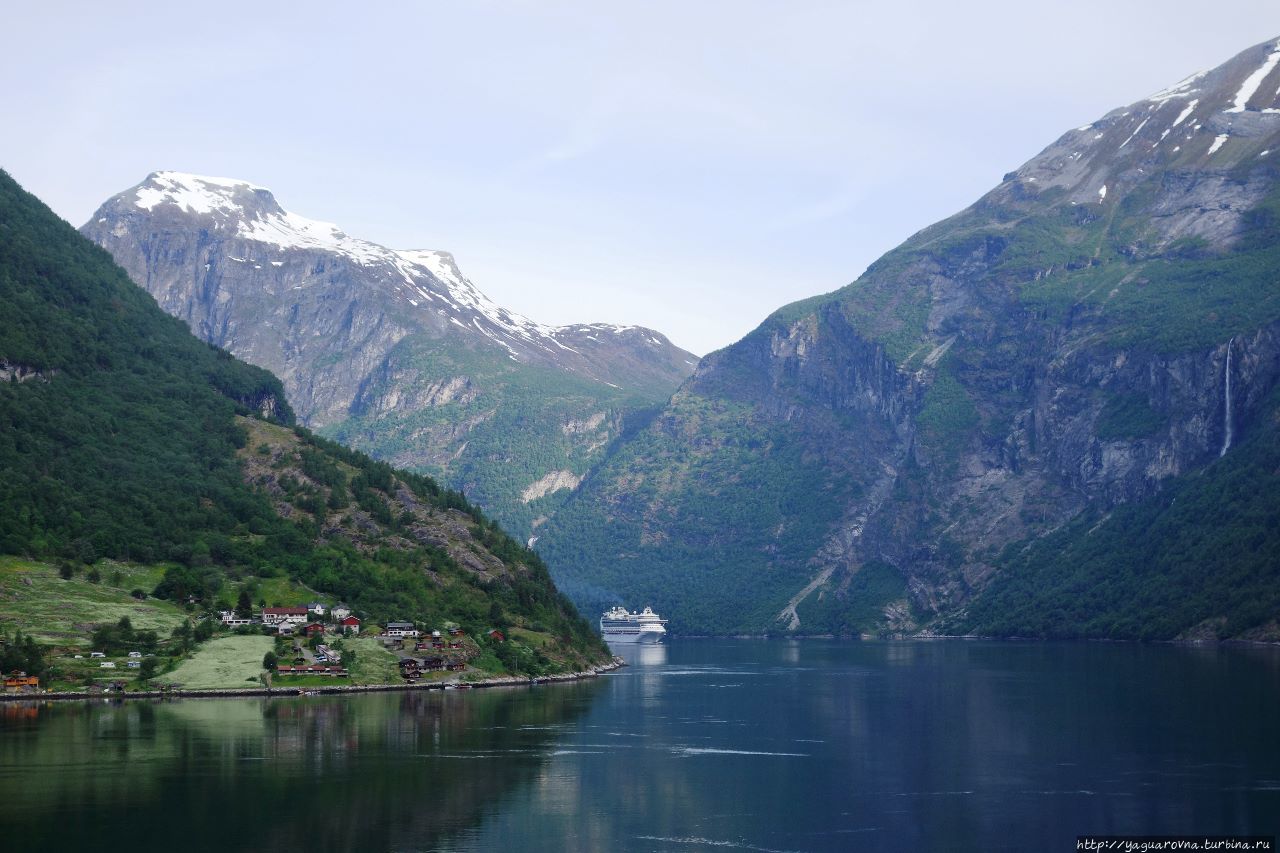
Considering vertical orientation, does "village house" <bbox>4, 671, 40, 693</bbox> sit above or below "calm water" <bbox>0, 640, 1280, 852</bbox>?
above

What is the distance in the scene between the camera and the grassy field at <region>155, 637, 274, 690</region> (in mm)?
146250

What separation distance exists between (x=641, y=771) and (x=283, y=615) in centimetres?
7483

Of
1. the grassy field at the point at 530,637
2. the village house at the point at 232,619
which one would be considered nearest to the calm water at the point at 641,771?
the village house at the point at 232,619

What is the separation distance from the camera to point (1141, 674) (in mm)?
175125

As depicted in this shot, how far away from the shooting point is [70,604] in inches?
6088

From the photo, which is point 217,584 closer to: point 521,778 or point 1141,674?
point 521,778

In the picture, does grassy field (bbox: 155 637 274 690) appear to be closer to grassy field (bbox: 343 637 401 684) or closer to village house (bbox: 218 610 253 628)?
village house (bbox: 218 610 253 628)

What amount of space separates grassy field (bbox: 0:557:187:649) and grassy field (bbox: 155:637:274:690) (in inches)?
232

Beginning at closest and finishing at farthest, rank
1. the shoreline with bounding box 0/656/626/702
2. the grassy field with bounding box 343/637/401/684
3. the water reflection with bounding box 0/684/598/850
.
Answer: the water reflection with bounding box 0/684/598/850, the shoreline with bounding box 0/656/626/702, the grassy field with bounding box 343/637/401/684

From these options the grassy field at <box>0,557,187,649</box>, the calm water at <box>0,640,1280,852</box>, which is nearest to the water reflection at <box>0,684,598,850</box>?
the calm water at <box>0,640,1280,852</box>

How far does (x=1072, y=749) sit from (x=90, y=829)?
7196cm

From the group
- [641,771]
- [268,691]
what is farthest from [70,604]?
[641,771]

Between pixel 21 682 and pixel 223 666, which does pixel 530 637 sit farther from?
pixel 21 682

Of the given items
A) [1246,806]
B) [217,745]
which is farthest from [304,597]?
[1246,806]
